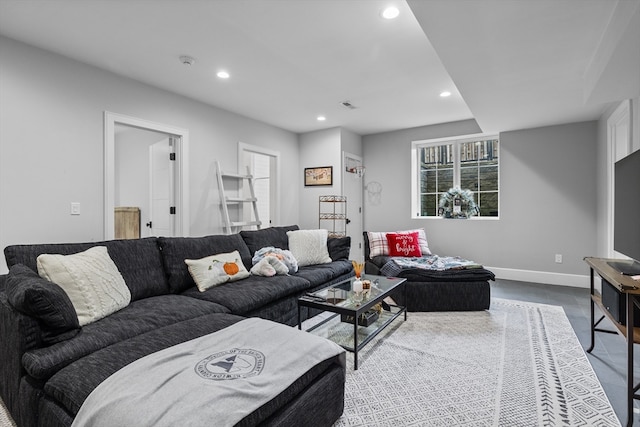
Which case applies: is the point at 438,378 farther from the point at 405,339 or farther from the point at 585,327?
the point at 585,327

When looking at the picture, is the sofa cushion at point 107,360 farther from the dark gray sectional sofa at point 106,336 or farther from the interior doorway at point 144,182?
the interior doorway at point 144,182

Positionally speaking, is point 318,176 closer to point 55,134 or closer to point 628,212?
point 55,134

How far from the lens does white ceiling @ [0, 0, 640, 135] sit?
2.00 metres

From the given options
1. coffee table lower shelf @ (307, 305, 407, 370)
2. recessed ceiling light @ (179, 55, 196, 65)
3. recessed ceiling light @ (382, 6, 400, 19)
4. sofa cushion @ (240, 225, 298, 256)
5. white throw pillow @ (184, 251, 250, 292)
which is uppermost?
recessed ceiling light @ (179, 55, 196, 65)

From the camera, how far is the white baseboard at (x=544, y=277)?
14.2ft

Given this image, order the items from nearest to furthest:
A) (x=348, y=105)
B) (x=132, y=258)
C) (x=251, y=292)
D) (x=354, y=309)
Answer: (x=354, y=309), (x=132, y=258), (x=251, y=292), (x=348, y=105)

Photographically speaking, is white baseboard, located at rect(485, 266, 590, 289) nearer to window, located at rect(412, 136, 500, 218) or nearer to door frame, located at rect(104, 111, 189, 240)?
window, located at rect(412, 136, 500, 218)

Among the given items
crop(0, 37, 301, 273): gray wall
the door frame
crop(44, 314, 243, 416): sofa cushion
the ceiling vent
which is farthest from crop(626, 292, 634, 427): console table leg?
crop(0, 37, 301, 273): gray wall

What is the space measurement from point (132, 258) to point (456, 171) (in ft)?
15.9

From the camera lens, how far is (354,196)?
575 centimetres

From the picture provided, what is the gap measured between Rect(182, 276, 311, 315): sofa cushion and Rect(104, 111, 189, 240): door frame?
1343 millimetres

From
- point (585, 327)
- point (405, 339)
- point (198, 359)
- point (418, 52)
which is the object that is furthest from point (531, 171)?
point (198, 359)

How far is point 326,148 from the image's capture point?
544 centimetres

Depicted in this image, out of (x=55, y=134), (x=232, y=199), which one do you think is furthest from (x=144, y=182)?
(x=55, y=134)
